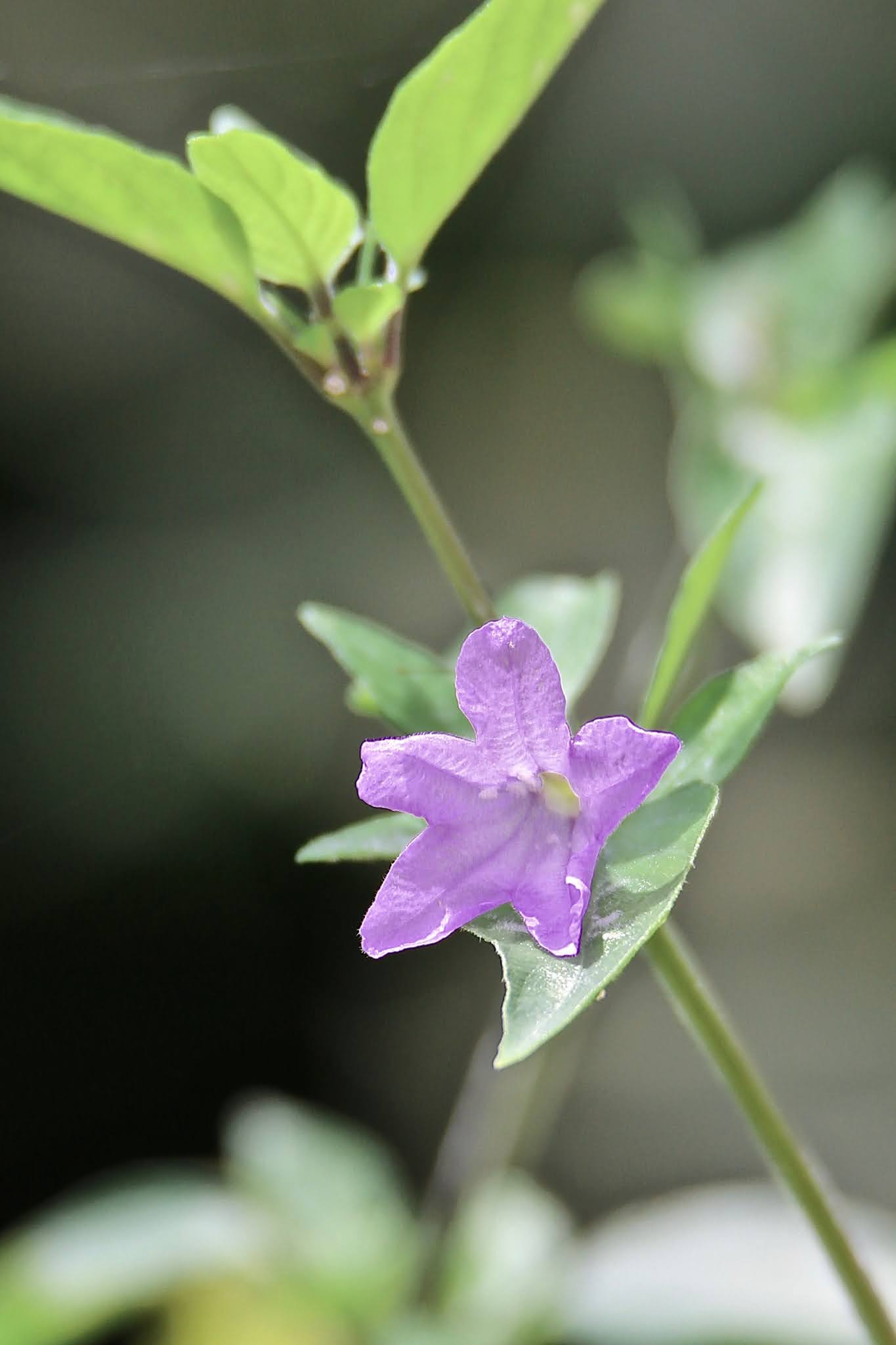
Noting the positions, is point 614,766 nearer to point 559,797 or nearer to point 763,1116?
point 559,797

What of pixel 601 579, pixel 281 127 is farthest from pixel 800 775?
pixel 601 579

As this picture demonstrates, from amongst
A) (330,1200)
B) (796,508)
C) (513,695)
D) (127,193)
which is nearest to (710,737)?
(513,695)

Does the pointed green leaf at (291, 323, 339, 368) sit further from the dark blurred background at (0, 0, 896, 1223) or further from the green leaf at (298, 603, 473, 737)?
the dark blurred background at (0, 0, 896, 1223)

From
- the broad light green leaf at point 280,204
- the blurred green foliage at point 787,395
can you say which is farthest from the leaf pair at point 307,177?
the blurred green foliage at point 787,395

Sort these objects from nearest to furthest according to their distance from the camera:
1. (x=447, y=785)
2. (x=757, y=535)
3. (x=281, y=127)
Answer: (x=447, y=785) → (x=757, y=535) → (x=281, y=127)

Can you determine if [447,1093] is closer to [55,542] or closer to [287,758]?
[287,758]

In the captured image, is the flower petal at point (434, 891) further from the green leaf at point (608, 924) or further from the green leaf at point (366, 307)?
the green leaf at point (366, 307)
